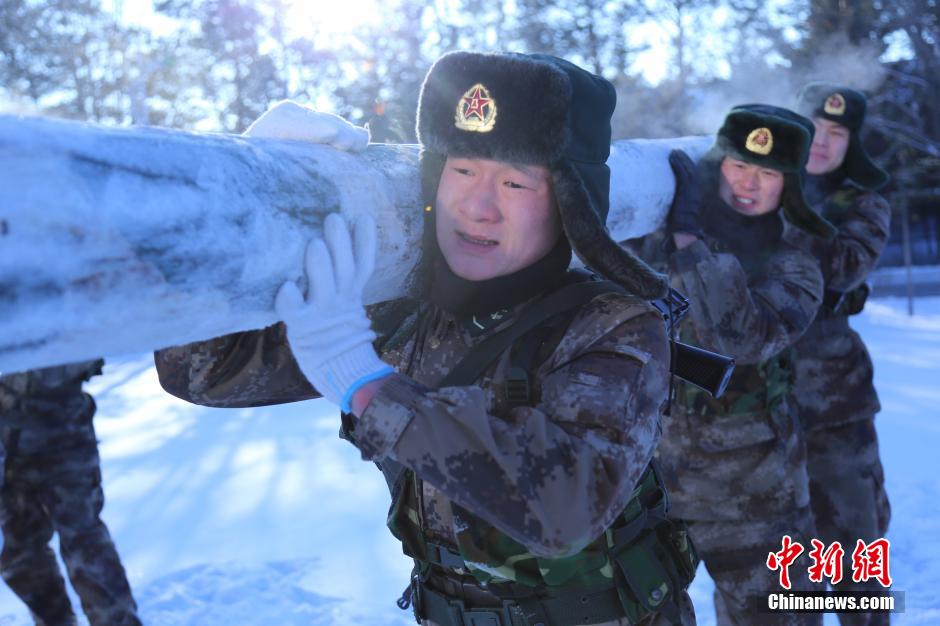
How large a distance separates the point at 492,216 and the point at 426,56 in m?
20.1

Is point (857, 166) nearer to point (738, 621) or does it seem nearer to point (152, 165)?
point (738, 621)

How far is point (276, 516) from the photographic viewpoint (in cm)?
495

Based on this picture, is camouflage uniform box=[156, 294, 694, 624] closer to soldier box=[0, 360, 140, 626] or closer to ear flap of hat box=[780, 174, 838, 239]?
ear flap of hat box=[780, 174, 838, 239]

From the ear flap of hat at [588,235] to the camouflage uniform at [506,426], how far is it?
0.20 ft

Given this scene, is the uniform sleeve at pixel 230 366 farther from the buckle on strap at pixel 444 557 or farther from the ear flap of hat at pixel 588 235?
the ear flap of hat at pixel 588 235

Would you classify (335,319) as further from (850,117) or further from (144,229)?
(850,117)

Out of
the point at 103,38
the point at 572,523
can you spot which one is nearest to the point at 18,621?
the point at 572,523

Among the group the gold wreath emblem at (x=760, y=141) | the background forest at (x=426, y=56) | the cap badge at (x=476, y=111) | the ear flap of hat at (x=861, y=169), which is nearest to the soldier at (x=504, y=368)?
the cap badge at (x=476, y=111)

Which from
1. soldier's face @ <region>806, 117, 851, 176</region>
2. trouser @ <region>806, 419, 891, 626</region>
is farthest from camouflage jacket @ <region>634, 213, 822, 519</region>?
soldier's face @ <region>806, 117, 851, 176</region>

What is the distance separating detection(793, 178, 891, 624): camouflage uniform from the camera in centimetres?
362

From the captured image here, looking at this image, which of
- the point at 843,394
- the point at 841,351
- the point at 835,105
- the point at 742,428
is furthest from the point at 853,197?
the point at 742,428

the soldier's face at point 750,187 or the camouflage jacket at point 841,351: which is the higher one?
the soldier's face at point 750,187

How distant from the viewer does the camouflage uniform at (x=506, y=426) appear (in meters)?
1.32
